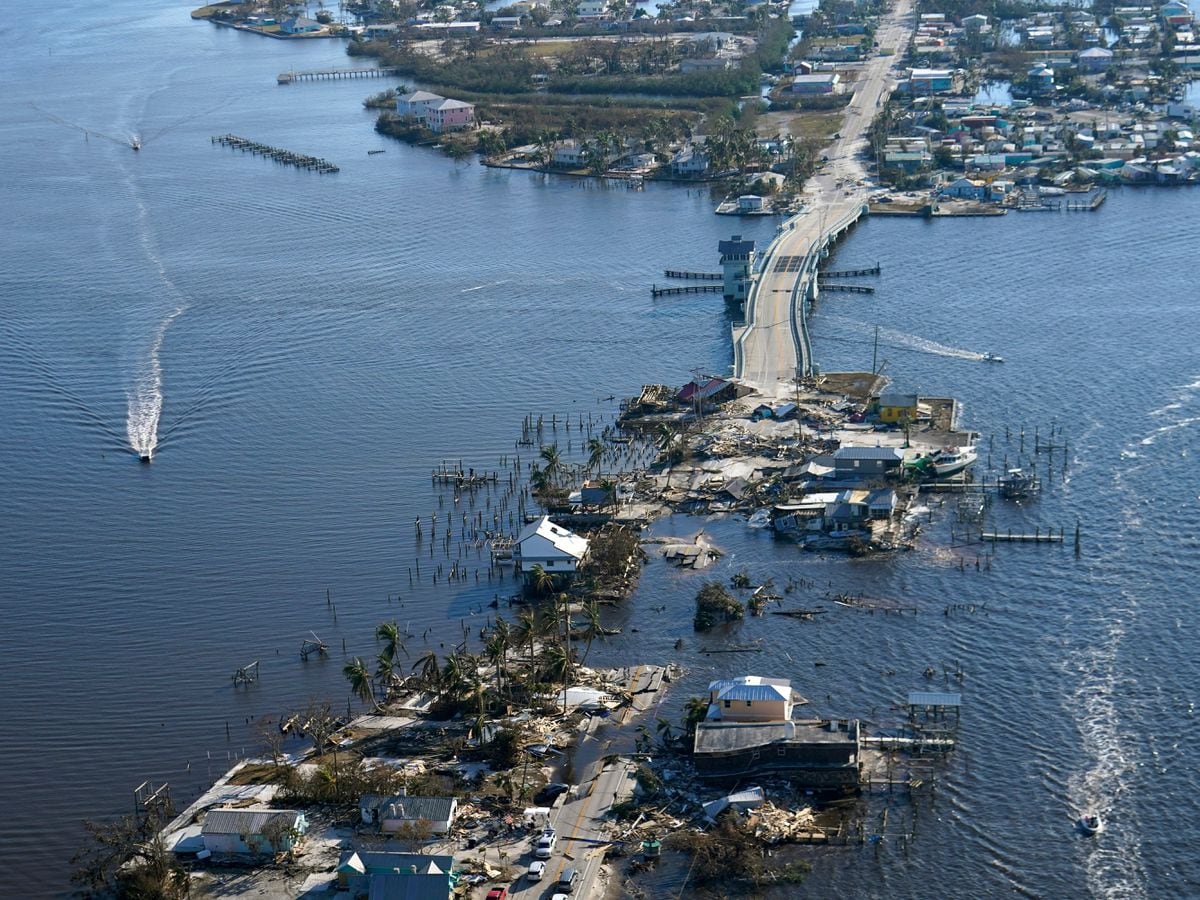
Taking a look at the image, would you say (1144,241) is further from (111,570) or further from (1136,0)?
(1136,0)

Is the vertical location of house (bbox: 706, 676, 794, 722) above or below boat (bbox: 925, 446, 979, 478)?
below

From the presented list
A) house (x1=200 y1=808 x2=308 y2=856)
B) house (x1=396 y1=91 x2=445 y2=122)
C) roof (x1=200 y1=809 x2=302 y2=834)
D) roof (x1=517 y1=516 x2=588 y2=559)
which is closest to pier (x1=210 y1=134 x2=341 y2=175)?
house (x1=396 y1=91 x2=445 y2=122)

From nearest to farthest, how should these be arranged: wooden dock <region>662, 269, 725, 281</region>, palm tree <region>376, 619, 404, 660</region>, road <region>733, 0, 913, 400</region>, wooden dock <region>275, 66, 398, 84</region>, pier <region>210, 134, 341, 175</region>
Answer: palm tree <region>376, 619, 404, 660</region>
road <region>733, 0, 913, 400</region>
wooden dock <region>662, 269, 725, 281</region>
pier <region>210, 134, 341, 175</region>
wooden dock <region>275, 66, 398, 84</region>

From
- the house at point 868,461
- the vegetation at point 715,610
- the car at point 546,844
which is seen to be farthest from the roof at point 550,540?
the car at point 546,844

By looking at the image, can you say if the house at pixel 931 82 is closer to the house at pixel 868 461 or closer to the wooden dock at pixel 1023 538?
the house at pixel 868 461

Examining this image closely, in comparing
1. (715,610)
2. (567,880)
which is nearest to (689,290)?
(715,610)

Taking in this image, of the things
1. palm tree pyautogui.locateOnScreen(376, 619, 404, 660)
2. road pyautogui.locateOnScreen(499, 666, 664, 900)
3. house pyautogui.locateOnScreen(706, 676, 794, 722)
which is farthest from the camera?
palm tree pyautogui.locateOnScreen(376, 619, 404, 660)

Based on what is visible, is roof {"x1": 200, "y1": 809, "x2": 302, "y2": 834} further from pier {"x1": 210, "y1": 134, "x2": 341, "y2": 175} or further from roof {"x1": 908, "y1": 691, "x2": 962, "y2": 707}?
pier {"x1": 210, "y1": 134, "x2": 341, "y2": 175}
